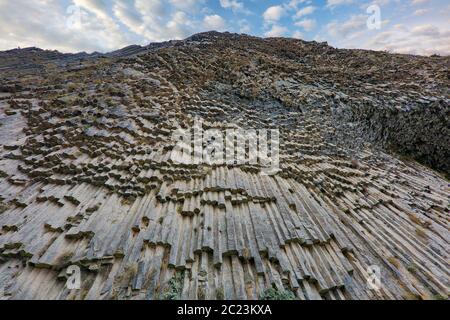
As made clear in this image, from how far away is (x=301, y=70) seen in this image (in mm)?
19250

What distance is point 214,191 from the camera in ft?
25.3

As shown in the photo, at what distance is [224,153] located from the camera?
9766 mm

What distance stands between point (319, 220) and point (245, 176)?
9.16 feet

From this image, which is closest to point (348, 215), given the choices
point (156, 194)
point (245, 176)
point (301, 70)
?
point (245, 176)

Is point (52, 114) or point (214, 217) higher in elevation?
point (52, 114)

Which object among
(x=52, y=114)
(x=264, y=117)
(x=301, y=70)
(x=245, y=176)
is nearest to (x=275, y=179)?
(x=245, y=176)

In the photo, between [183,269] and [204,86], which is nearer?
[183,269]

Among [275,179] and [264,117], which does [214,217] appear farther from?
[264,117]

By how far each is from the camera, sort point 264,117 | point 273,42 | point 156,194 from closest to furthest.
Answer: point 156,194 < point 264,117 < point 273,42

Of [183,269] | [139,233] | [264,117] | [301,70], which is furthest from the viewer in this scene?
[301,70]

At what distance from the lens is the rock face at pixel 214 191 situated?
17.7 feet

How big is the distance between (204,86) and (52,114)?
821 centimetres

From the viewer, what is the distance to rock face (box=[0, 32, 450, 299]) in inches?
212
